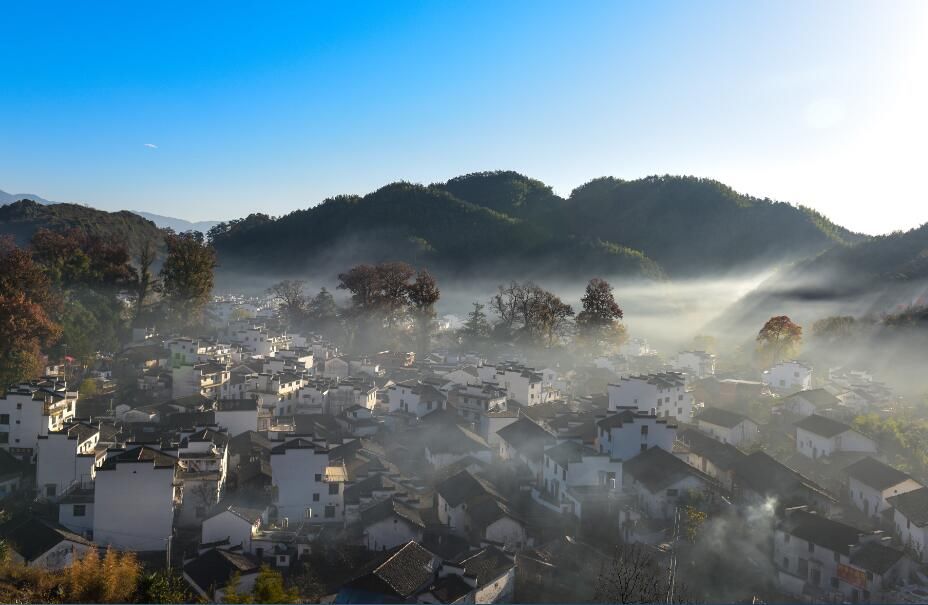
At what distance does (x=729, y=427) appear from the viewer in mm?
16078

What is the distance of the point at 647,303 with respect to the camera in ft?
131

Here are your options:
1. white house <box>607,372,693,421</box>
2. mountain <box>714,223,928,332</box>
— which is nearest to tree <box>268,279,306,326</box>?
white house <box>607,372,693,421</box>

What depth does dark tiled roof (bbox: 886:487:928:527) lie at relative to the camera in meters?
11.0

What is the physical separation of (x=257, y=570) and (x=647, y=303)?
33.3 metres

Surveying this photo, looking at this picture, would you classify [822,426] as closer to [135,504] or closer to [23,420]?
[135,504]

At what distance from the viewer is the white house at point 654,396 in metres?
17.2

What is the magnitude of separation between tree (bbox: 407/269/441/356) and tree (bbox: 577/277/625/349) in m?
5.70

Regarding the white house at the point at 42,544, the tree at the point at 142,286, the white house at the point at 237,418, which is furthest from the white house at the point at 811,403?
the tree at the point at 142,286

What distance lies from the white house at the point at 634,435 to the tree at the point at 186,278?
16618 millimetres

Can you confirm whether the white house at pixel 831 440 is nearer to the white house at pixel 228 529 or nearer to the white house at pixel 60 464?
the white house at pixel 228 529

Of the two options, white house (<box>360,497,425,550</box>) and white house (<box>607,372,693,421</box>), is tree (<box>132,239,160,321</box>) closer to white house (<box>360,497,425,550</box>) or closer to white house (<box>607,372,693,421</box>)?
white house (<box>607,372,693,421</box>)

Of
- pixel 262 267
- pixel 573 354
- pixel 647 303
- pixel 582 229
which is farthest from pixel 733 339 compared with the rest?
pixel 262 267

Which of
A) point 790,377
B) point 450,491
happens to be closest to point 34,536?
point 450,491

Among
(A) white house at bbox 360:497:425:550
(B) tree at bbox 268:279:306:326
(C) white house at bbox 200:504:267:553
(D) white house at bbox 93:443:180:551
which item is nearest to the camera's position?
(C) white house at bbox 200:504:267:553
